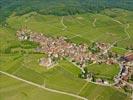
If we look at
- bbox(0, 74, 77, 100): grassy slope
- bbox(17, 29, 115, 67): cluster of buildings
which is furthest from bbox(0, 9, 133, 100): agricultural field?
bbox(17, 29, 115, 67): cluster of buildings

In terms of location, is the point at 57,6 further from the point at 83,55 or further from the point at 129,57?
the point at 129,57

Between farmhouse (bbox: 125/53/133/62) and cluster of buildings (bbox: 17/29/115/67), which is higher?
cluster of buildings (bbox: 17/29/115/67)

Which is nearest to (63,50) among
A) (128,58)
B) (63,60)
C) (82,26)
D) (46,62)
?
(63,60)

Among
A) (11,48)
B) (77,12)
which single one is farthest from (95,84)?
(77,12)

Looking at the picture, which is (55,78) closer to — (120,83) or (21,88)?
(21,88)

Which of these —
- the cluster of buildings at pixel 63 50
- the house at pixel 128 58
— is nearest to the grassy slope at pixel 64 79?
the cluster of buildings at pixel 63 50

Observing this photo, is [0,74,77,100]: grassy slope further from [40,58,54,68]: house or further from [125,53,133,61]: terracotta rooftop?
[125,53,133,61]: terracotta rooftop
